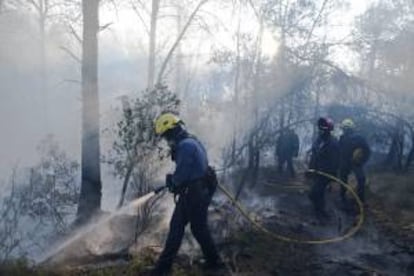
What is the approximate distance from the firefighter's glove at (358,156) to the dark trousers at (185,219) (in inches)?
204

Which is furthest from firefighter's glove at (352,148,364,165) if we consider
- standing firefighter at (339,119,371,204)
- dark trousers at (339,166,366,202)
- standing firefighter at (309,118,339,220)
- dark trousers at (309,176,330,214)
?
dark trousers at (309,176,330,214)

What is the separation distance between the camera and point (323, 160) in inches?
385

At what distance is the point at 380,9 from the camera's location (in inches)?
1198

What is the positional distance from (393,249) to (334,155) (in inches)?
81.5

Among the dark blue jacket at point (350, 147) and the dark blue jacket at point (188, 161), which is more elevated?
the dark blue jacket at point (188, 161)

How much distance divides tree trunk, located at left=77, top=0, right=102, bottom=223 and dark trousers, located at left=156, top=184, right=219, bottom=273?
183 inches

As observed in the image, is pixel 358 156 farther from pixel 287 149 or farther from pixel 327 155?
pixel 287 149

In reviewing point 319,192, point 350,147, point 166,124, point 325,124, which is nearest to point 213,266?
point 166,124

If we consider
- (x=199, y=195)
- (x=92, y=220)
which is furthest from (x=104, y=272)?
(x=92, y=220)

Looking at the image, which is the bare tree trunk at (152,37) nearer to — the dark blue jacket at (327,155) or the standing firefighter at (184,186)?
the dark blue jacket at (327,155)

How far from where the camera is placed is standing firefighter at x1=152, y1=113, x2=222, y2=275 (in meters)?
6.03

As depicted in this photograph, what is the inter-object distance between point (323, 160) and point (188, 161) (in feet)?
14.4

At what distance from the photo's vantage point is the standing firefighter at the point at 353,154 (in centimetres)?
1062

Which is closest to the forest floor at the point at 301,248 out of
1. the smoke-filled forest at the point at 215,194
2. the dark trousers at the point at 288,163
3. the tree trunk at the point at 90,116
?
the smoke-filled forest at the point at 215,194
